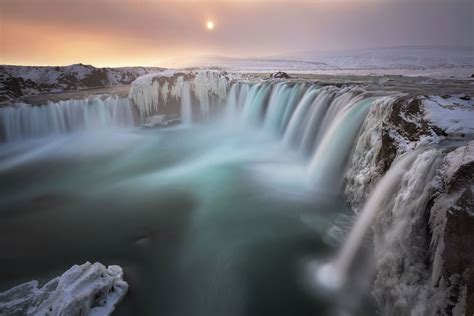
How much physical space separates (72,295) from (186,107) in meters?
13.3

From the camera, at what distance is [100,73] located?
2670cm

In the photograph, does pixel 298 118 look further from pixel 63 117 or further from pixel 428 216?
pixel 63 117

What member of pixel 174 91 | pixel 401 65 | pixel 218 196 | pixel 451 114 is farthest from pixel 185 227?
pixel 401 65

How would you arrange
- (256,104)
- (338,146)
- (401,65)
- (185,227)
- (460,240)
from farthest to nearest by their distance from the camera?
(401,65) < (256,104) < (338,146) < (185,227) < (460,240)

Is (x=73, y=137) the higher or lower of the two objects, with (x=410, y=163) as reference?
lower

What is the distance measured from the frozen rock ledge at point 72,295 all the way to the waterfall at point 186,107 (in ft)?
40.5

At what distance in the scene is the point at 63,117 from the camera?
14.8 m

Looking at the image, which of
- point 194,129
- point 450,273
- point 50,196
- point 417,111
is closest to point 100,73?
point 194,129

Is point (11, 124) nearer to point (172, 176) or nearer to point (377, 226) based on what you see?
point (172, 176)

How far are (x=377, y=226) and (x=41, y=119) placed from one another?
16549 millimetres

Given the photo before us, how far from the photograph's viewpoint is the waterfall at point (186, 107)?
15.8m

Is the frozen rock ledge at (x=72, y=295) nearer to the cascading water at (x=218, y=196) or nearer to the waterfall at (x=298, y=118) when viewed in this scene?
the cascading water at (x=218, y=196)

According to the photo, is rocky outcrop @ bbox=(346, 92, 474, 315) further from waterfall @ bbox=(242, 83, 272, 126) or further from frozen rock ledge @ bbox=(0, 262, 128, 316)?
waterfall @ bbox=(242, 83, 272, 126)

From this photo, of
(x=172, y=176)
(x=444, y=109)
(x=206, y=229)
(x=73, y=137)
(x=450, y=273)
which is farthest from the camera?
(x=73, y=137)
